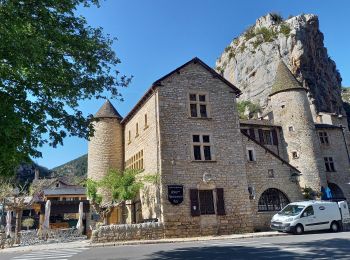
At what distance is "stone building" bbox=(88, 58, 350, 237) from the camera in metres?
20.4

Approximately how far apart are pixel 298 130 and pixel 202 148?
13.2 meters

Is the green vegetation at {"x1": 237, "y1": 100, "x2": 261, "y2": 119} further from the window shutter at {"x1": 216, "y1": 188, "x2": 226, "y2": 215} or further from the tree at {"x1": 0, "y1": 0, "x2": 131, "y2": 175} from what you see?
the tree at {"x1": 0, "y1": 0, "x2": 131, "y2": 175}

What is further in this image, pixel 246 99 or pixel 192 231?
pixel 246 99

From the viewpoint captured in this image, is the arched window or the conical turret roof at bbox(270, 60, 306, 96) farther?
the conical turret roof at bbox(270, 60, 306, 96)

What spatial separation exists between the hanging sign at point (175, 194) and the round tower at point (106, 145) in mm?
8761

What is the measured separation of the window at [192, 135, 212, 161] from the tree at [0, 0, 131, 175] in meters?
9.61

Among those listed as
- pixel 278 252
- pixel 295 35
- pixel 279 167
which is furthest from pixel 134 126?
pixel 295 35

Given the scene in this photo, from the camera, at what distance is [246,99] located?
179ft

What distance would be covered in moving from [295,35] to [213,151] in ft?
120

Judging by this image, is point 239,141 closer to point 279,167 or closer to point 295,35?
point 279,167

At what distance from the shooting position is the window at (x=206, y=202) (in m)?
20.7

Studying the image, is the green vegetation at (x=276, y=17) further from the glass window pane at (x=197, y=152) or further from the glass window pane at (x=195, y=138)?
the glass window pane at (x=197, y=152)

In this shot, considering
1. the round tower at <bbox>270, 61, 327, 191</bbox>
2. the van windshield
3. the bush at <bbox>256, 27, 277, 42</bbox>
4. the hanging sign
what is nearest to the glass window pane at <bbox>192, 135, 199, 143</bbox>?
the hanging sign

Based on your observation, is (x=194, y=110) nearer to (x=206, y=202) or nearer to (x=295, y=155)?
(x=206, y=202)
